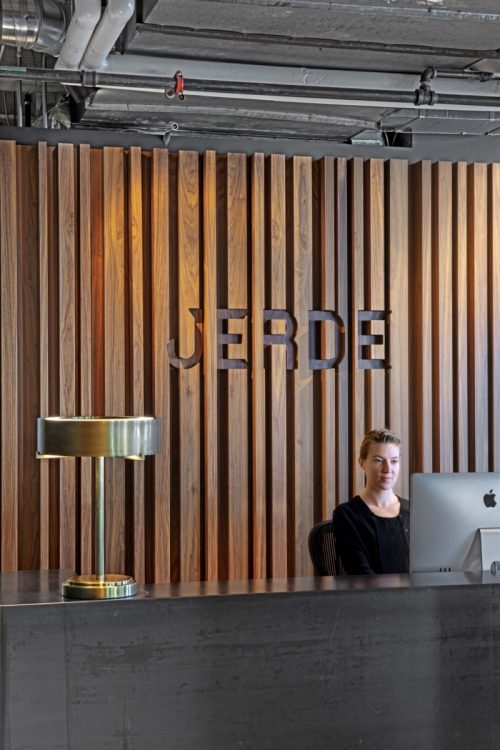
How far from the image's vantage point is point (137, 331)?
5582 millimetres

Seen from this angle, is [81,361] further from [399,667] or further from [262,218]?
[399,667]

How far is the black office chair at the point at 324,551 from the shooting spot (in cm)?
478

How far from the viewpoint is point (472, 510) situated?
3.76 metres

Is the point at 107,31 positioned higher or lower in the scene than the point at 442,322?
higher

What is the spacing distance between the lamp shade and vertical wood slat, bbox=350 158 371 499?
264 cm

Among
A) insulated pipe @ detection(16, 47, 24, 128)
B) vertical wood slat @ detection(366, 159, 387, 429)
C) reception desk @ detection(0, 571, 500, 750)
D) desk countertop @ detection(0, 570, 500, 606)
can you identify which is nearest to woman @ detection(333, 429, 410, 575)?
desk countertop @ detection(0, 570, 500, 606)

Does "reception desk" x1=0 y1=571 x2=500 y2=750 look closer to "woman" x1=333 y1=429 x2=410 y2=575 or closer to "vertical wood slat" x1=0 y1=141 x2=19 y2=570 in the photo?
"woman" x1=333 y1=429 x2=410 y2=575

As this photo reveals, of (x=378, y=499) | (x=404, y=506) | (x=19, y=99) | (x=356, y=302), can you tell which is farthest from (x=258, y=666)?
(x=19, y=99)

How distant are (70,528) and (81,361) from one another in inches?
33.9

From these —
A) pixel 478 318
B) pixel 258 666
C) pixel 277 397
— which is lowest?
pixel 258 666

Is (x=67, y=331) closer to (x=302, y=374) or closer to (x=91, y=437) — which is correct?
(x=302, y=374)

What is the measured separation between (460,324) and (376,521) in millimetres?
1840

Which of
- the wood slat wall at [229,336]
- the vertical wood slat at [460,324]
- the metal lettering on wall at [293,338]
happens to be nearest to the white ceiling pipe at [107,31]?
the wood slat wall at [229,336]

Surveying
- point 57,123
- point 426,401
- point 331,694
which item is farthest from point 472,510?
point 57,123
